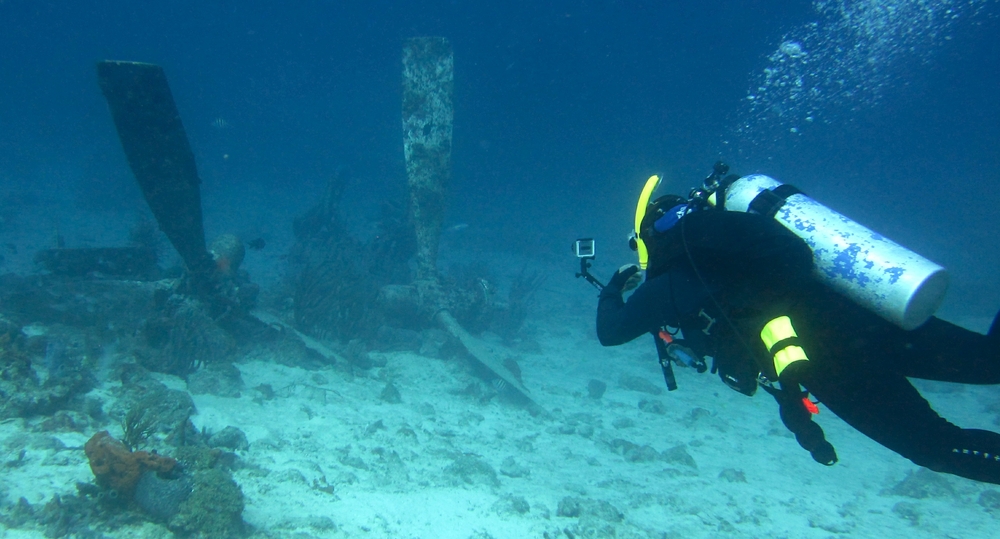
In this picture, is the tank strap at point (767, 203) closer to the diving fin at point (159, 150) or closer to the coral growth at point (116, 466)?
the coral growth at point (116, 466)

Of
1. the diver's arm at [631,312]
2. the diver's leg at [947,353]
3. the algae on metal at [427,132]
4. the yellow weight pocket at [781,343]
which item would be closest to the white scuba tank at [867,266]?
the diver's leg at [947,353]

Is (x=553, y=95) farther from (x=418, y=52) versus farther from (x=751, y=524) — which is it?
(x=751, y=524)

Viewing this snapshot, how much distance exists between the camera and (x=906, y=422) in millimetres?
2699

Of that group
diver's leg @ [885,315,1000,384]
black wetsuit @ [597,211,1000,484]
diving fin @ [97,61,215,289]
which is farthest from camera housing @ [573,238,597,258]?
diving fin @ [97,61,215,289]

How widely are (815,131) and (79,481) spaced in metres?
66.2

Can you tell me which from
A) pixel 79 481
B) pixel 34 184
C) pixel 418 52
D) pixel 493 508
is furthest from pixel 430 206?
pixel 34 184

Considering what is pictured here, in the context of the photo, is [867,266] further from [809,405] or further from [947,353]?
[809,405]

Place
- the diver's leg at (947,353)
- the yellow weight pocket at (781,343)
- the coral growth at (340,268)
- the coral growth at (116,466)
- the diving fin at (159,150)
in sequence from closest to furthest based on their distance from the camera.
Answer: the yellow weight pocket at (781,343), the diver's leg at (947,353), the coral growth at (116,466), the diving fin at (159,150), the coral growth at (340,268)

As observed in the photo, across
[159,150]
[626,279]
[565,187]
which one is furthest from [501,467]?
[565,187]

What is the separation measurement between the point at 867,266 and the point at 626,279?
1.53m

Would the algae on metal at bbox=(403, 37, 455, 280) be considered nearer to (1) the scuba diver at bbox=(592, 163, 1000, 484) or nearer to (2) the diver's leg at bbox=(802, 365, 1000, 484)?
(1) the scuba diver at bbox=(592, 163, 1000, 484)

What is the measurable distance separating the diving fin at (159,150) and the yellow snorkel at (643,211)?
7098mm

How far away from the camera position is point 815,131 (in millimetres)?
53250

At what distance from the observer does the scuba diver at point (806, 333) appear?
103 inches
